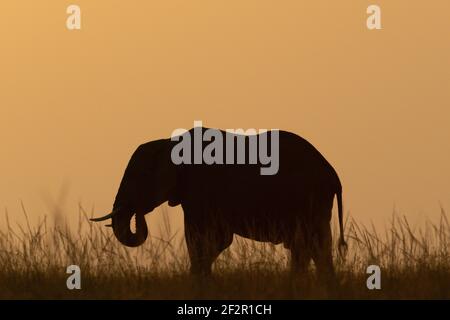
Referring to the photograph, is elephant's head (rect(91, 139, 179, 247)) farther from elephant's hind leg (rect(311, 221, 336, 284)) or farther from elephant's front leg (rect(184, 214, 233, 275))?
elephant's hind leg (rect(311, 221, 336, 284))

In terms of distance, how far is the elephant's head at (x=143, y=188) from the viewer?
35.8 ft

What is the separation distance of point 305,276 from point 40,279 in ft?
7.30

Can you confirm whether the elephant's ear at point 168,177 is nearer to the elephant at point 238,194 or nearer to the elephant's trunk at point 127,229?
the elephant at point 238,194

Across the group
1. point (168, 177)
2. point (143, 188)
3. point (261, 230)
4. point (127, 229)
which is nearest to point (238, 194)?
point (261, 230)

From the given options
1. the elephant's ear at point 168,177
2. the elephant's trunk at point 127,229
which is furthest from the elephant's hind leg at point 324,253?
the elephant's trunk at point 127,229

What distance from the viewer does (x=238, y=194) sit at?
35.2 ft

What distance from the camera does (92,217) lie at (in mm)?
9977

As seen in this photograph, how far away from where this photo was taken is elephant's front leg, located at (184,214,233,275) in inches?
373

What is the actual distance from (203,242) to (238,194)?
83cm

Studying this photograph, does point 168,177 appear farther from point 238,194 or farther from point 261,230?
point 261,230

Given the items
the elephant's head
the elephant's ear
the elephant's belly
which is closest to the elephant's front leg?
the elephant's belly

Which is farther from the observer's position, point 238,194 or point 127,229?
point 127,229
